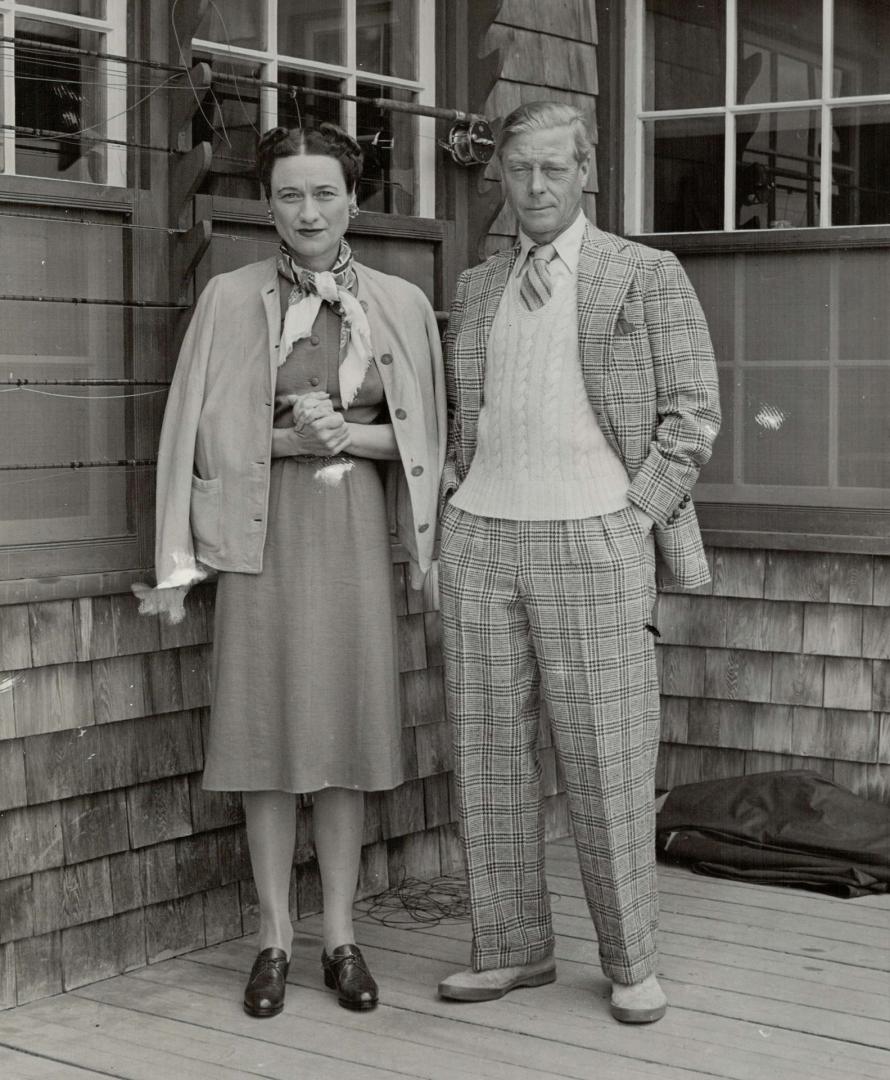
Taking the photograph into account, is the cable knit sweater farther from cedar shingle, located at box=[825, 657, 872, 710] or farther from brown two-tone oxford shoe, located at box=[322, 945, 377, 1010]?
cedar shingle, located at box=[825, 657, 872, 710]


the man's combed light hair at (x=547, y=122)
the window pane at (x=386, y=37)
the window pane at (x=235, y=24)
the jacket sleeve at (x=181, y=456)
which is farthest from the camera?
the window pane at (x=386, y=37)

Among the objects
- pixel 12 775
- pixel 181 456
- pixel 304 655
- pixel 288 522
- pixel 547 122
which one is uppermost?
pixel 547 122

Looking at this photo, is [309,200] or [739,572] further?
[739,572]

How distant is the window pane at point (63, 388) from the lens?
3.13 m

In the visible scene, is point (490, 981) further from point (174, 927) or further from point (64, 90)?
point (64, 90)

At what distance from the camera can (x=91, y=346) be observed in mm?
3266

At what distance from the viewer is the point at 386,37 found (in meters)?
3.90

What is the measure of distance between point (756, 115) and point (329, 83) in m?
1.23

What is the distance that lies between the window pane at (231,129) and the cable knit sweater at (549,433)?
842mm

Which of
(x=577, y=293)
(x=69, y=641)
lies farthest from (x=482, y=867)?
(x=577, y=293)

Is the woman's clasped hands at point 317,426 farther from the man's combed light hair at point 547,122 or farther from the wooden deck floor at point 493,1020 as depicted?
the wooden deck floor at point 493,1020

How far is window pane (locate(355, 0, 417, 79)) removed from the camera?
382 centimetres

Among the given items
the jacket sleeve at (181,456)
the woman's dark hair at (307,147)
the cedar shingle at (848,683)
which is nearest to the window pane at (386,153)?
the woman's dark hair at (307,147)

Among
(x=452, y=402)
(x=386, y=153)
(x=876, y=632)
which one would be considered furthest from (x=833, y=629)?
(x=386, y=153)
